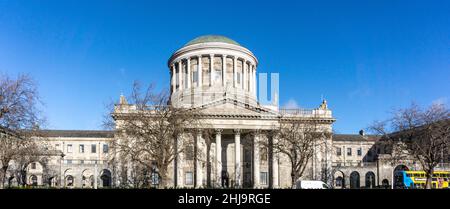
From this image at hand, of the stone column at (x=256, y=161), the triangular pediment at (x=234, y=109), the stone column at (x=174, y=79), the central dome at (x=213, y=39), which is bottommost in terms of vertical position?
the stone column at (x=256, y=161)

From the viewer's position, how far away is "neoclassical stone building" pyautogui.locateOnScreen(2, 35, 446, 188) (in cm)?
5756

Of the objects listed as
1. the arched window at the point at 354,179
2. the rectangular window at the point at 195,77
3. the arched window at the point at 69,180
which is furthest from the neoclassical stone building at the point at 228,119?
the arched window at the point at 69,180

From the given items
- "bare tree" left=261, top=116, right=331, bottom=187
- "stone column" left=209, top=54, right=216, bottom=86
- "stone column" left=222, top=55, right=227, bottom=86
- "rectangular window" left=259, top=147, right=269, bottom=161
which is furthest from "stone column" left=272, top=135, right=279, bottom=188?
"stone column" left=209, top=54, right=216, bottom=86

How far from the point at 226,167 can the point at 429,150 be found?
31.1 meters

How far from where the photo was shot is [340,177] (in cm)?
7250

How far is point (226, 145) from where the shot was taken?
63375 mm

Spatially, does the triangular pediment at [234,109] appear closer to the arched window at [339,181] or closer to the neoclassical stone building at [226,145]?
the neoclassical stone building at [226,145]

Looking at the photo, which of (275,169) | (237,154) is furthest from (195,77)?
(275,169)

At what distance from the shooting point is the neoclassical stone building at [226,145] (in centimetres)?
5756

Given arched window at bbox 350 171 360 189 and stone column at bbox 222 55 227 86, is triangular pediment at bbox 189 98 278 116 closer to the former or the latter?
stone column at bbox 222 55 227 86

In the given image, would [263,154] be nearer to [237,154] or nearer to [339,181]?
[237,154]
